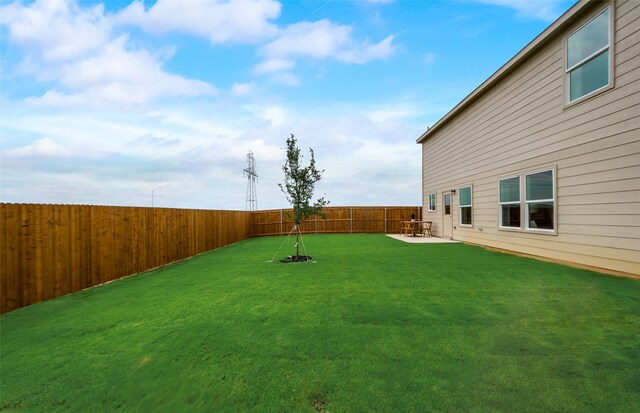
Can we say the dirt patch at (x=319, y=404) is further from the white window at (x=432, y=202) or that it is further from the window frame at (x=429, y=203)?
the white window at (x=432, y=202)

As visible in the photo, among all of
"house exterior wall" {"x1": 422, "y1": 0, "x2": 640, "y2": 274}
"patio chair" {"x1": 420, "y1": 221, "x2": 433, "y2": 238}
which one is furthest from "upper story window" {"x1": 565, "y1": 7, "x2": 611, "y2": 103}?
"patio chair" {"x1": 420, "y1": 221, "x2": 433, "y2": 238}

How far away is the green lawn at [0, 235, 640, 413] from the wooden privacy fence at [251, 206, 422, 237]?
14.1m

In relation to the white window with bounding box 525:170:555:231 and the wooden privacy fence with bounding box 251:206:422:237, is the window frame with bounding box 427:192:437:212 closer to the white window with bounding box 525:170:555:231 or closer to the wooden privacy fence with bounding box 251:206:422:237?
the wooden privacy fence with bounding box 251:206:422:237

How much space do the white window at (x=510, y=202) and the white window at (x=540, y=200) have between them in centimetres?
39

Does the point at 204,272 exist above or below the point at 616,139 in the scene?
below

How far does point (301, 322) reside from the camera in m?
3.36

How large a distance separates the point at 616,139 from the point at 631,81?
3.38 feet

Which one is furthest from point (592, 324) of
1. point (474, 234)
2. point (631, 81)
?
point (474, 234)

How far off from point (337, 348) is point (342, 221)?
16954 mm

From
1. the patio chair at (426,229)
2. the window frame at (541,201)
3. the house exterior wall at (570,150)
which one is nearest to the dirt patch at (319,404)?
the house exterior wall at (570,150)

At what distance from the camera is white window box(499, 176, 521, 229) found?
27.3ft

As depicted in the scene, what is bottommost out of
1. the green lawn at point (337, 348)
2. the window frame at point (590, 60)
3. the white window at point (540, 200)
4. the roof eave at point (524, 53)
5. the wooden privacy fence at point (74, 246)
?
the green lawn at point (337, 348)

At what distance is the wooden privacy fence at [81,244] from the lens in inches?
186

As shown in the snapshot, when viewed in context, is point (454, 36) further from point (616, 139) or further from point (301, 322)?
point (301, 322)
